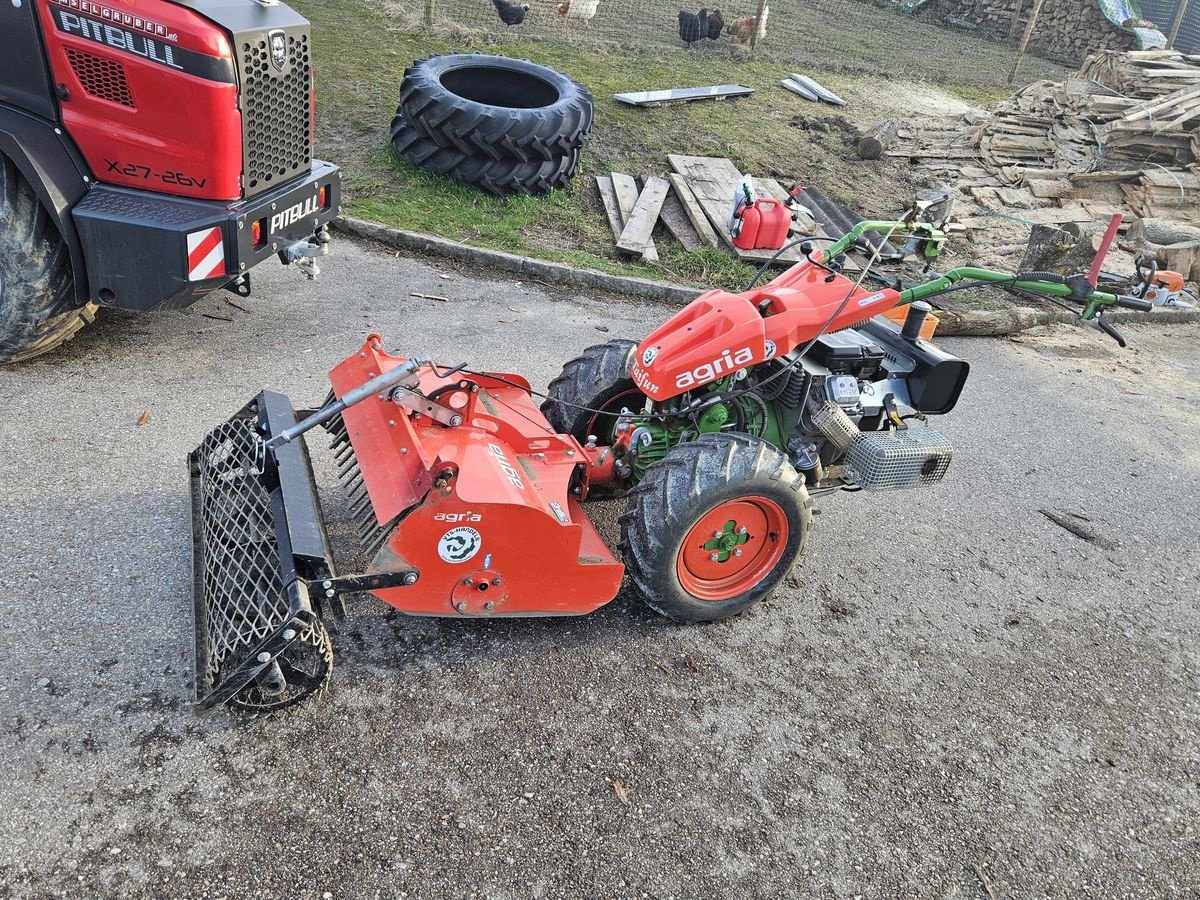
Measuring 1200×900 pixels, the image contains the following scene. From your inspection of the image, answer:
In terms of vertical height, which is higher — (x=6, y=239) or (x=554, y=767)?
(x=6, y=239)

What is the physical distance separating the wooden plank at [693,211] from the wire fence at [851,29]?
4.85m

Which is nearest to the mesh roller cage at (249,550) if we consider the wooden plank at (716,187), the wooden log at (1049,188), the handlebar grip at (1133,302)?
the handlebar grip at (1133,302)

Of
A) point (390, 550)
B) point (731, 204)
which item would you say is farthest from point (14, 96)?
point (731, 204)

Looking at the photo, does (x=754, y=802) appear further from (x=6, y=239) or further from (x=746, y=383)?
(x=6, y=239)

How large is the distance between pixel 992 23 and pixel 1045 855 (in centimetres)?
2158

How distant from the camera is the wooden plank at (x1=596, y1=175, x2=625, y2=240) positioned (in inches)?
323

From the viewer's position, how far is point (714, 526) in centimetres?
377

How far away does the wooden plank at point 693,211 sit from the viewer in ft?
27.1

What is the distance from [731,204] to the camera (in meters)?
8.91

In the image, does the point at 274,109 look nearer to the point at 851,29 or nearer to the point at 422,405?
the point at 422,405

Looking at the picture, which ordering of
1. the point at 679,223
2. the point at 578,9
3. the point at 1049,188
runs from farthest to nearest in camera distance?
the point at 578,9
the point at 1049,188
the point at 679,223

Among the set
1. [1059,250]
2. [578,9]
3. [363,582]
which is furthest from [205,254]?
[578,9]

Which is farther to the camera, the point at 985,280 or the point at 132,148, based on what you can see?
the point at 132,148

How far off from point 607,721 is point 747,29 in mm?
14584
